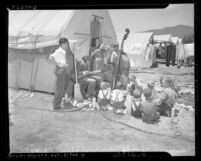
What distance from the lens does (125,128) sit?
2324 mm

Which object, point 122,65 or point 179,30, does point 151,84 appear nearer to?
point 122,65

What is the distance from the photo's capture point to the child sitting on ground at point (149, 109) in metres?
2.32

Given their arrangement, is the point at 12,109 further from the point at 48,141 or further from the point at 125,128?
the point at 125,128

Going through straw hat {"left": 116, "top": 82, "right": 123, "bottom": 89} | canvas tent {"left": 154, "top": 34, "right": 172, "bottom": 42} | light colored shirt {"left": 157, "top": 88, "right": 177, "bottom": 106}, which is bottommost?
light colored shirt {"left": 157, "top": 88, "right": 177, "bottom": 106}

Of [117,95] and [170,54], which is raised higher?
[170,54]

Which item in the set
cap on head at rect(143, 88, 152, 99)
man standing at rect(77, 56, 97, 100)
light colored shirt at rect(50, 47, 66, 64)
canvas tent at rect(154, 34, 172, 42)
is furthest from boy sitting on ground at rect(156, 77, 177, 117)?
light colored shirt at rect(50, 47, 66, 64)

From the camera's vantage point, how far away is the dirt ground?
2.29m

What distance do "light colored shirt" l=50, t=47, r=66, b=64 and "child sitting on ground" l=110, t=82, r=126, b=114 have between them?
0.63 metres

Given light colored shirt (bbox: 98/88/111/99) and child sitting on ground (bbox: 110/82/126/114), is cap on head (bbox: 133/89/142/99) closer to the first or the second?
child sitting on ground (bbox: 110/82/126/114)

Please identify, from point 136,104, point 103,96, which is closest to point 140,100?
point 136,104

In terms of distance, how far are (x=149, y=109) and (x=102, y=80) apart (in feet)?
1.89

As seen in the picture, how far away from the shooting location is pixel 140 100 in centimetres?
→ 236

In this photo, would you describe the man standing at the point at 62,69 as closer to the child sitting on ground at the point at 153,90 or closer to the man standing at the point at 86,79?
the man standing at the point at 86,79

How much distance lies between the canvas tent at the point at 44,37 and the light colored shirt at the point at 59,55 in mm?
47
